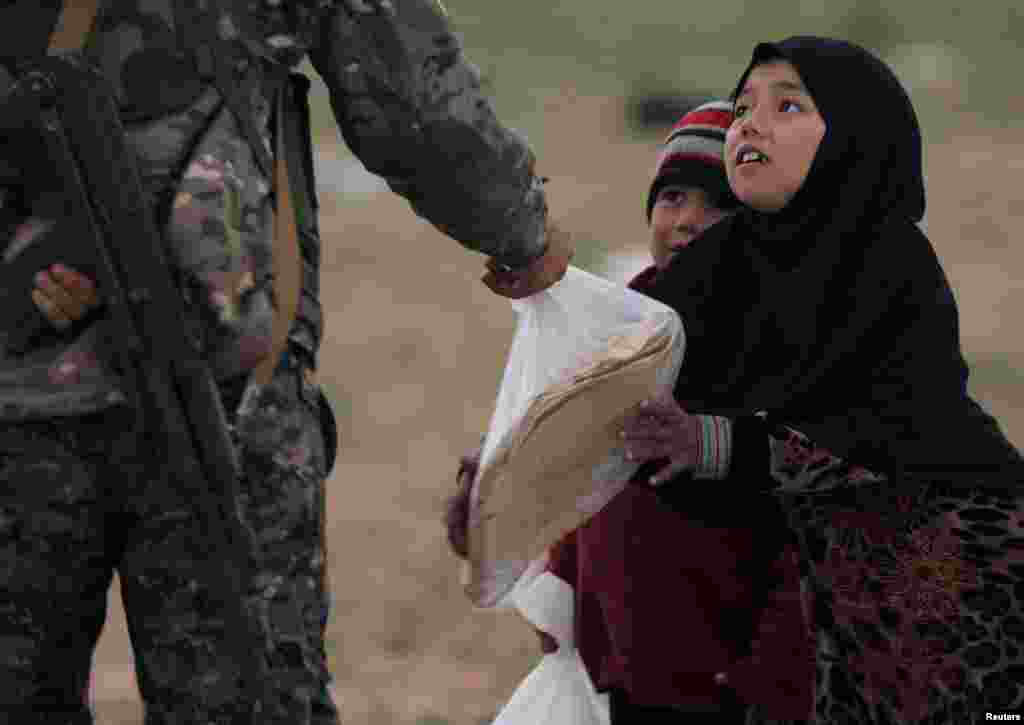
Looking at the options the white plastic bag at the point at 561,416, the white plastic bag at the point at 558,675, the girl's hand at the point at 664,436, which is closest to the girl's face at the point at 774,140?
the white plastic bag at the point at 561,416

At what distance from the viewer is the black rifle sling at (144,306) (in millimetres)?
2977

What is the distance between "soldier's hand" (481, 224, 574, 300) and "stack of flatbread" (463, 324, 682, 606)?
6.0 inches

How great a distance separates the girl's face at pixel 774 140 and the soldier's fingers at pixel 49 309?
1211 millimetres

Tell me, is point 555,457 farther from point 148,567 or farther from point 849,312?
point 148,567

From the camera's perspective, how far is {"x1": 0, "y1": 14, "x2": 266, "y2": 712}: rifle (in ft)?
9.77

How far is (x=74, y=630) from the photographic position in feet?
10.4

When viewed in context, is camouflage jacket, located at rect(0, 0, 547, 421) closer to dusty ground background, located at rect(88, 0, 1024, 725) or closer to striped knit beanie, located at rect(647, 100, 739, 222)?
striped knit beanie, located at rect(647, 100, 739, 222)

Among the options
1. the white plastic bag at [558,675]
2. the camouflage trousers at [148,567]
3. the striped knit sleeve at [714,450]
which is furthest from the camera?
the white plastic bag at [558,675]

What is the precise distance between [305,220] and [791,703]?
115cm

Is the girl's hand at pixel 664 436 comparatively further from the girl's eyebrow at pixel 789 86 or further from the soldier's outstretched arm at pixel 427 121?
the girl's eyebrow at pixel 789 86

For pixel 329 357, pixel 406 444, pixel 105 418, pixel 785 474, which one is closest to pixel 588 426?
pixel 785 474

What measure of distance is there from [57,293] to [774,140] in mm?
1247

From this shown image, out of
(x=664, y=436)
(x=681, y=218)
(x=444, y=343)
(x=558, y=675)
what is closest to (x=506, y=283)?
(x=664, y=436)

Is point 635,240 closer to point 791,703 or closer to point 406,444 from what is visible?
point 406,444
